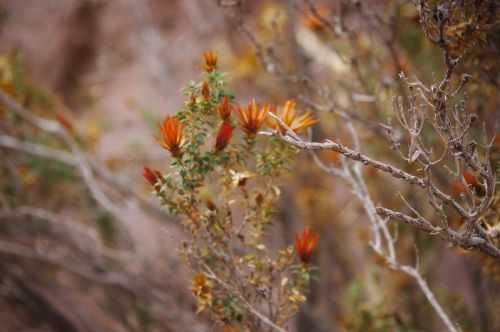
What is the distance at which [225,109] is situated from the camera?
139cm

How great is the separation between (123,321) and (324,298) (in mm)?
1927

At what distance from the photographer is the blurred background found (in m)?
2.56

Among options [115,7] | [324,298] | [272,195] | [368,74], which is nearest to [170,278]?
[324,298]

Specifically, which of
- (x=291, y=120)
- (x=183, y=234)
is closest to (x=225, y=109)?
(x=291, y=120)

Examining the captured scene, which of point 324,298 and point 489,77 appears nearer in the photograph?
point 489,77

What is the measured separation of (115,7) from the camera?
830 centimetres

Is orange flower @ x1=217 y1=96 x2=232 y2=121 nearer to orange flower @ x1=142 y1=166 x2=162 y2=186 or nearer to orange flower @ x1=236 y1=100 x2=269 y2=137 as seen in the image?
orange flower @ x1=236 y1=100 x2=269 y2=137

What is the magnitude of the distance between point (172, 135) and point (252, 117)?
239 mm

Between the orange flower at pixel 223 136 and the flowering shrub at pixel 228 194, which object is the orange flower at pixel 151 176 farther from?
the orange flower at pixel 223 136

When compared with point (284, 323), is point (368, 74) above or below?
above

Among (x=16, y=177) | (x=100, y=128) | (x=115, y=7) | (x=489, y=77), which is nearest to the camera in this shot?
(x=489, y=77)

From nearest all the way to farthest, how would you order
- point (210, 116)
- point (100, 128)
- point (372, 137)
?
point (210, 116) → point (372, 137) → point (100, 128)

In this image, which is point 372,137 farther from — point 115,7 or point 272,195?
point 115,7

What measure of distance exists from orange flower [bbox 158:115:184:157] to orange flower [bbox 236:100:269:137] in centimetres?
18
